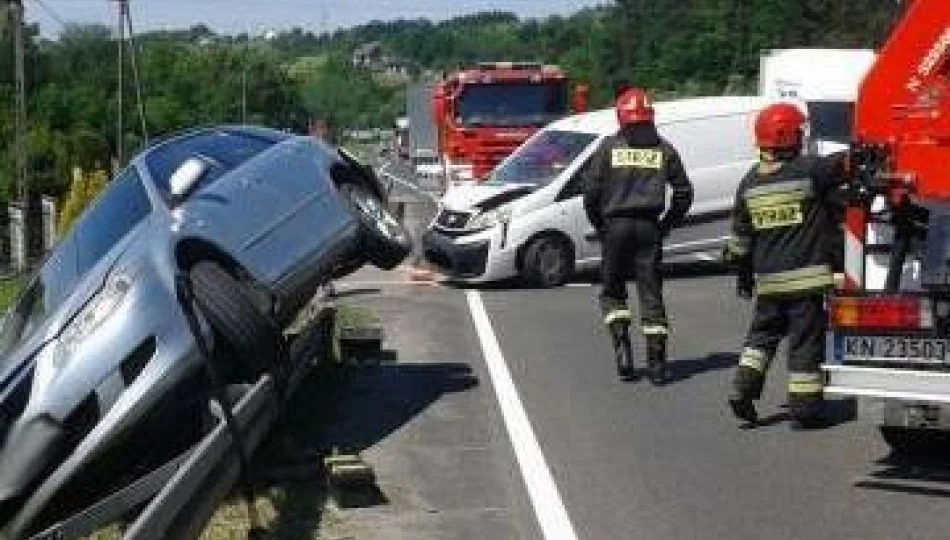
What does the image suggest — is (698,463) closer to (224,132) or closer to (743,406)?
(743,406)

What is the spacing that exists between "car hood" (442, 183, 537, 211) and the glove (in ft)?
29.8

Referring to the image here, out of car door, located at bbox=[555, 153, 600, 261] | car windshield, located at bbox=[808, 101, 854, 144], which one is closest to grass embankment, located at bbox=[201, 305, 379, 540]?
car door, located at bbox=[555, 153, 600, 261]

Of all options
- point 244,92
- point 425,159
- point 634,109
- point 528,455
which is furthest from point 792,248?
point 244,92

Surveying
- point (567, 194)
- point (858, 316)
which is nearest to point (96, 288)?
point (858, 316)

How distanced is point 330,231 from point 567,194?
8.78m

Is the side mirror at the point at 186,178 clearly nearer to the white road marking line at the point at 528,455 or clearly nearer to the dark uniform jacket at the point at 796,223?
the white road marking line at the point at 528,455

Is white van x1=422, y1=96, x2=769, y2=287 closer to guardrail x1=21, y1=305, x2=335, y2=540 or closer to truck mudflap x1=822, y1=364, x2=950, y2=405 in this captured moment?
guardrail x1=21, y1=305, x2=335, y2=540

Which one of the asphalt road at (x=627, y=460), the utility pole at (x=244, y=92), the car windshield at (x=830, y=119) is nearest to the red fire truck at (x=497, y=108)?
the car windshield at (x=830, y=119)

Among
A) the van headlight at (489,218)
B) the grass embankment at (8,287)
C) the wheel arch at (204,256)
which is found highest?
the wheel arch at (204,256)

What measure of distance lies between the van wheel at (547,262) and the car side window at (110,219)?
9447mm

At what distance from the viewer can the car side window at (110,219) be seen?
29.5 ft

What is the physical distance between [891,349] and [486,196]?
1162 cm

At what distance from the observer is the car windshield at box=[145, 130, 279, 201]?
9.82 meters

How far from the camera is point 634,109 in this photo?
1156cm
